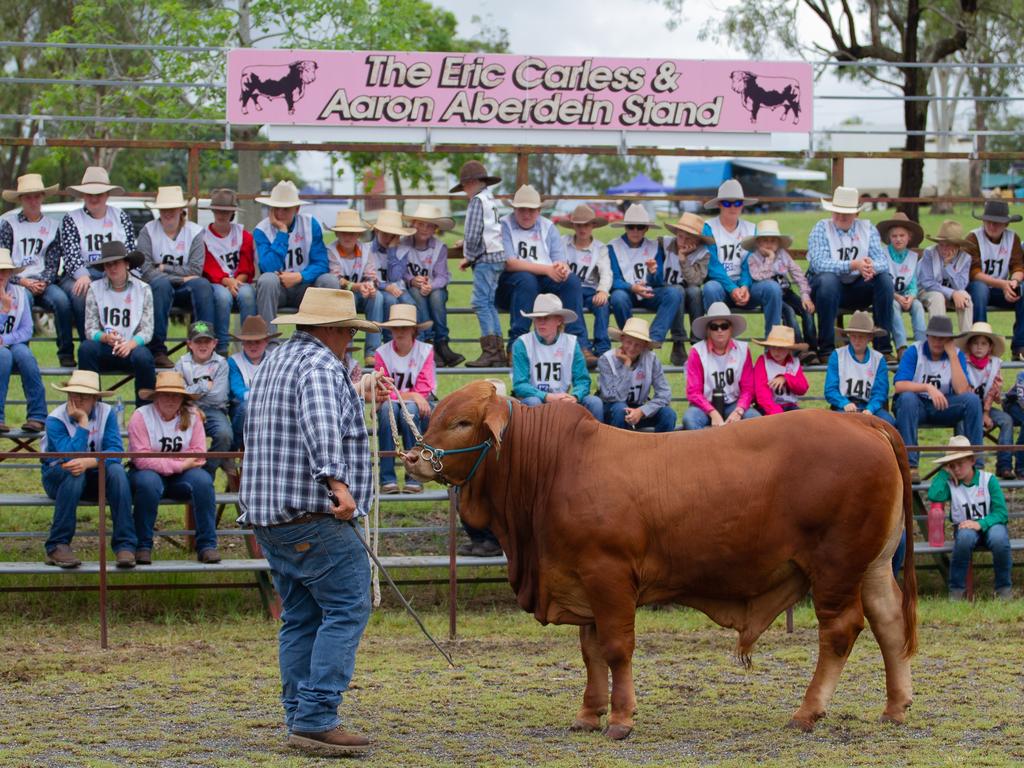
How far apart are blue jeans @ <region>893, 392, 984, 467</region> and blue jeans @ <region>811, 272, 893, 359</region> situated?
126 cm

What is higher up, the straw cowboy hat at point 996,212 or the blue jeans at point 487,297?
the straw cowboy hat at point 996,212

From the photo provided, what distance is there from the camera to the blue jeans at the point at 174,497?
1059cm

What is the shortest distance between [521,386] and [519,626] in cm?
197

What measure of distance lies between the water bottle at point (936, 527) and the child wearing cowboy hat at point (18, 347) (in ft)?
23.4

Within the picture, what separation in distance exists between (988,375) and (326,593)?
7.60 m

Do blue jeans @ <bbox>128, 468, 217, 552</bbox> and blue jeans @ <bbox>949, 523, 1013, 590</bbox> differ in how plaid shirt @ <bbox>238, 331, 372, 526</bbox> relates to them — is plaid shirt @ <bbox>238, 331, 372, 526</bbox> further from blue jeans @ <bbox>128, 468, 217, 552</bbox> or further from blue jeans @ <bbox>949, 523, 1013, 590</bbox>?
blue jeans @ <bbox>949, 523, 1013, 590</bbox>

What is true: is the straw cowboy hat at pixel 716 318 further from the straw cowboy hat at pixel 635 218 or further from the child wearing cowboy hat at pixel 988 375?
the child wearing cowboy hat at pixel 988 375

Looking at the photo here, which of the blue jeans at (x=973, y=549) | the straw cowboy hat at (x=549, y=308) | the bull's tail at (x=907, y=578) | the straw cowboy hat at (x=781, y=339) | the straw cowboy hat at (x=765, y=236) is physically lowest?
the blue jeans at (x=973, y=549)

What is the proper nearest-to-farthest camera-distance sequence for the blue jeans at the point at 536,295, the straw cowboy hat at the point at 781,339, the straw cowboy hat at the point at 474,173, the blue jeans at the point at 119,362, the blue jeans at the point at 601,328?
the blue jeans at the point at 119,362
the straw cowboy hat at the point at 781,339
the blue jeans at the point at 536,295
the blue jeans at the point at 601,328
the straw cowboy hat at the point at 474,173

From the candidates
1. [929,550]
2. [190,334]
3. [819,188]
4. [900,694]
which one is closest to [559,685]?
[900,694]

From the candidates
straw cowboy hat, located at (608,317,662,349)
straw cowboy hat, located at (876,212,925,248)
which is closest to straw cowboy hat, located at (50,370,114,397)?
straw cowboy hat, located at (608,317,662,349)

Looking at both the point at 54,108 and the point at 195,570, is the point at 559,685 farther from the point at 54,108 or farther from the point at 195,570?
the point at 54,108

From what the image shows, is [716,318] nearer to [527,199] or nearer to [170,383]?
[527,199]

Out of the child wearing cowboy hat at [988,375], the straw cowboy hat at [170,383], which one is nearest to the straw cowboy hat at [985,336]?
the child wearing cowboy hat at [988,375]
